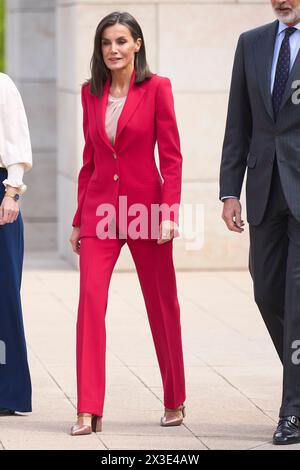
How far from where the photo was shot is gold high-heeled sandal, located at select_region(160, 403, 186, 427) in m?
6.77

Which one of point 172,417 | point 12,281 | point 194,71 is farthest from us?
point 194,71

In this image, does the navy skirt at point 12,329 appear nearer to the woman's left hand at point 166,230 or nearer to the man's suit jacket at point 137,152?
the man's suit jacket at point 137,152

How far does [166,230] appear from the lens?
660cm

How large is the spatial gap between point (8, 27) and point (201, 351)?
8.39 meters

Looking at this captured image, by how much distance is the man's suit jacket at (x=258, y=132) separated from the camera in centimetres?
647

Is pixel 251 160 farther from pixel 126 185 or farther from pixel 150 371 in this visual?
pixel 150 371

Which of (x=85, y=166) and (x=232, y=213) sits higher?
(x=85, y=166)

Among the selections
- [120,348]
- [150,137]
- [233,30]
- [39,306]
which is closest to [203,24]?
[233,30]

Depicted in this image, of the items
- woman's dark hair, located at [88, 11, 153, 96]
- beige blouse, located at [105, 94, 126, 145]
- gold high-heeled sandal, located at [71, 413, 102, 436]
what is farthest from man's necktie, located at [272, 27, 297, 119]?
gold high-heeled sandal, located at [71, 413, 102, 436]

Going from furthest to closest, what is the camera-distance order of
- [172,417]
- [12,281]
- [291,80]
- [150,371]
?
1. [150,371]
2. [12,281]
3. [172,417]
4. [291,80]

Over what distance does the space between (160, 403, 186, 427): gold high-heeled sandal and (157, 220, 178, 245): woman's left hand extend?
0.81m

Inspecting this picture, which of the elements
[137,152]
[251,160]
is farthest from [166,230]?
[251,160]

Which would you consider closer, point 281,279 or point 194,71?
point 281,279

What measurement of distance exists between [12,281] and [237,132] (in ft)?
4.32
